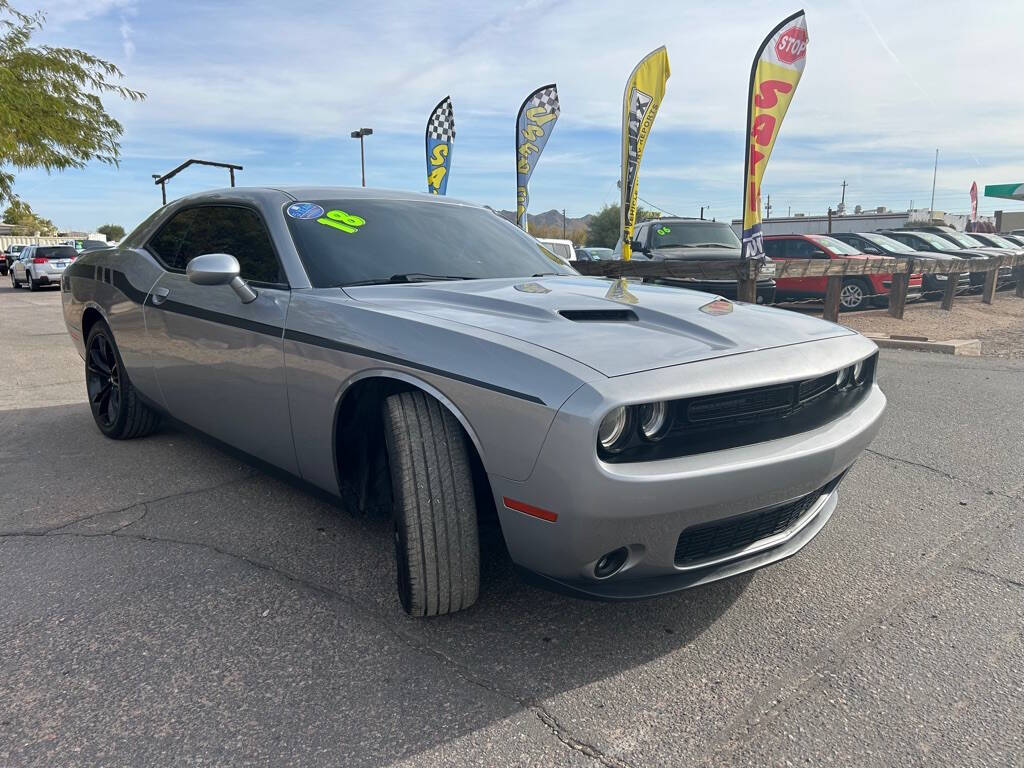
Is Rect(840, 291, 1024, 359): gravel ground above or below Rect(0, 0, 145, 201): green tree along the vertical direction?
below

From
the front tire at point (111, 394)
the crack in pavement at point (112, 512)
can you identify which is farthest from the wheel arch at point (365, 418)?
the front tire at point (111, 394)

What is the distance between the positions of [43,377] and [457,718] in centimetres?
636

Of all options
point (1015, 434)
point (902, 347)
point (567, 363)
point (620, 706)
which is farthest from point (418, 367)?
point (902, 347)

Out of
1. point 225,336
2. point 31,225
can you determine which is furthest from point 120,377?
point 31,225

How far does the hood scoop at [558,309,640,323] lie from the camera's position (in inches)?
94.4

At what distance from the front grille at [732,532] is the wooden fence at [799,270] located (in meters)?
6.67

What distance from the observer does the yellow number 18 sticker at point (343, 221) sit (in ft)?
10.1

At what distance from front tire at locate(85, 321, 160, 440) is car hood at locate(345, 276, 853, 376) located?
7.05 ft

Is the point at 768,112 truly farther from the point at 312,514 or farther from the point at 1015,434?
the point at 312,514

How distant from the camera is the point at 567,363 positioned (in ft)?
6.34

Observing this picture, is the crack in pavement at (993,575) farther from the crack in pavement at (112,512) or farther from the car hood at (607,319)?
the crack in pavement at (112,512)

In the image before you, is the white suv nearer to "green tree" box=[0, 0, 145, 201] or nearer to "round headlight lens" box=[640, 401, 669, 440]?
"green tree" box=[0, 0, 145, 201]

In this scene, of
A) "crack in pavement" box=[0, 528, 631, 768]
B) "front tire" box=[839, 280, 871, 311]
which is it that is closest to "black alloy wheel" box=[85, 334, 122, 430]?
"crack in pavement" box=[0, 528, 631, 768]

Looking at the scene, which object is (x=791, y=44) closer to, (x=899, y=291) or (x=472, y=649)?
(x=899, y=291)
